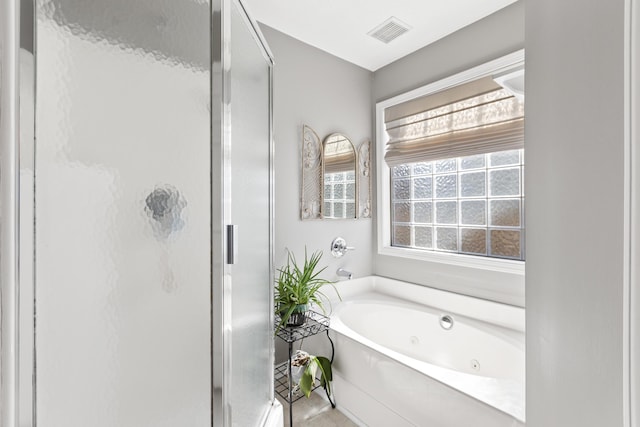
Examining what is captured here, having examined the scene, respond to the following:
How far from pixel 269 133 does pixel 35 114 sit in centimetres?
91

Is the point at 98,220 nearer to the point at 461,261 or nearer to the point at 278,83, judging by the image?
the point at 278,83

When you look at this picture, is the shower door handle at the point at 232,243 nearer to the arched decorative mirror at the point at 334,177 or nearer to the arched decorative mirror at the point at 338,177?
the arched decorative mirror at the point at 334,177

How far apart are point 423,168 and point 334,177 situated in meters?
0.78

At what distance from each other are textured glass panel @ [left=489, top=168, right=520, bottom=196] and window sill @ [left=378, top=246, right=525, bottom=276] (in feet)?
1.52

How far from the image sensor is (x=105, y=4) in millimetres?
484

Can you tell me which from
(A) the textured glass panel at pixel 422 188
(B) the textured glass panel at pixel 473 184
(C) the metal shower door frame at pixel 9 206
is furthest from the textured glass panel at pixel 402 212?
(C) the metal shower door frame at pixel 9 206

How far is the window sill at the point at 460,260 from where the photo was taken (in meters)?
1.81

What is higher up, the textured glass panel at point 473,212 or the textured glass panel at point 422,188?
the textured glass panel at point 422,188

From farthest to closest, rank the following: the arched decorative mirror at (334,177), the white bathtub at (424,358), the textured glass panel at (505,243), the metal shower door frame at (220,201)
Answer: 1. the arched decorative mirror at (334,177)
2. the textured glass panel at (505,243)
3. the white bathtub at (424,358)
4. the metal shower door frame at (220,201)

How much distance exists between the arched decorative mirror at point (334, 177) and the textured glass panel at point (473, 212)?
76 centimetres

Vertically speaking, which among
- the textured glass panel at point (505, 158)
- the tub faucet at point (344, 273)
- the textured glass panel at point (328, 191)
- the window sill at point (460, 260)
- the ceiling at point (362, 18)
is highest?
the ceiling at point (362, 18)

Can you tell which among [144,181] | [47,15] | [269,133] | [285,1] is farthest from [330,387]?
[285,1]

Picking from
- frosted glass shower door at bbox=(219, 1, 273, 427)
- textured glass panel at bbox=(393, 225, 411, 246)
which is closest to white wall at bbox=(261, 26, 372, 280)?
textured glass panel at bbox=(393, 225, 411, 246)

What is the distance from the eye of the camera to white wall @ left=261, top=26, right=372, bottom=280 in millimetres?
2002
